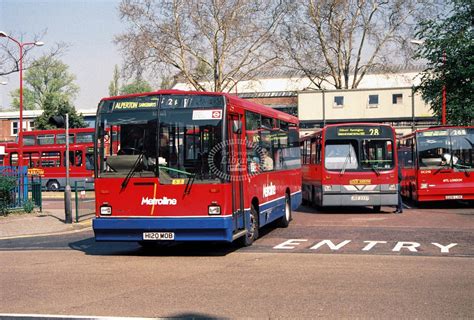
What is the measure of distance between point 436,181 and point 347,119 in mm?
33039

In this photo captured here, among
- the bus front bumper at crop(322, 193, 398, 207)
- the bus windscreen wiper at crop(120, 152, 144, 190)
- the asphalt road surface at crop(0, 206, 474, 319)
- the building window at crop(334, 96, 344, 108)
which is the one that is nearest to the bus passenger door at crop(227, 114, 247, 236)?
the asphalt road surface at crop(0, 206, 474, 319)

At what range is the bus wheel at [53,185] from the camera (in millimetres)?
39781

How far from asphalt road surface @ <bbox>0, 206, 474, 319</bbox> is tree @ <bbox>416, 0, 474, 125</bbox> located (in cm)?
1690

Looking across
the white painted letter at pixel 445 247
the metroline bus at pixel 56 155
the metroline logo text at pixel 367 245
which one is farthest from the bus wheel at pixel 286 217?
the metroline bus at pixel 56 155

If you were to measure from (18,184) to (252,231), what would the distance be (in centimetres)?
1137

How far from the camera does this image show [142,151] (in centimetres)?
1141

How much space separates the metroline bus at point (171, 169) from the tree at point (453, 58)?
2139 centimetres

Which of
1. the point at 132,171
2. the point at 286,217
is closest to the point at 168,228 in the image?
the point at 132,171

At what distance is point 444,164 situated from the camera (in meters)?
22.7

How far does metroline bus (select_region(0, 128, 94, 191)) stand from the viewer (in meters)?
38.2

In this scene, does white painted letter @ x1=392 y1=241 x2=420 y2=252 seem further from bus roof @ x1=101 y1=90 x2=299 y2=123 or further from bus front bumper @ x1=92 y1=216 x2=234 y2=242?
bus roof @ x1=101 y1=90 x2=299 y2=123

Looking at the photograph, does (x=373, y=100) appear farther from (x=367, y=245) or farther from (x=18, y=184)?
(x=367, y=245)

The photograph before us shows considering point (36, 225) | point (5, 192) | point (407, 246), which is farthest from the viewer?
point (5, 192)

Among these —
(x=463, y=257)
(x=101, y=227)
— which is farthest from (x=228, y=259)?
(x=463, y=257)
